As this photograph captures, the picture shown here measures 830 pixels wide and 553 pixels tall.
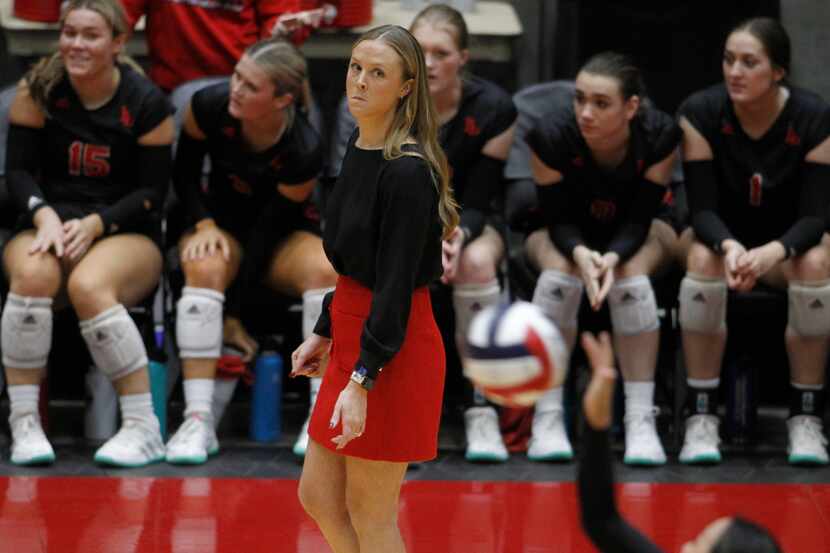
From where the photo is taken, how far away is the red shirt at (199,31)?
21.2ft

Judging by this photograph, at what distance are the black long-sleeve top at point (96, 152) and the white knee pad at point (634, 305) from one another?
1.75 meters

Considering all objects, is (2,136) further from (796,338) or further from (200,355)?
(796,338)

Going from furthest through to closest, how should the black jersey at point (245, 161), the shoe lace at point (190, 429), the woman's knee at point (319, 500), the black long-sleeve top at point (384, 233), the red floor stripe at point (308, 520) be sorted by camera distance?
the black jersey at point (245, 161)
the shoe lace at point (190, 429)
the red floor stripe at point (308, 520)
the woman's knee at point (319, 500)
the black long-sleeve top at point (384, 233)

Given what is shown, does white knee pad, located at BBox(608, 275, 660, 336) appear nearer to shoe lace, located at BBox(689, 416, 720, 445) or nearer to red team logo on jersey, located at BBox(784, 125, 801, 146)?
shoe lace, located at BBox(689, 416, 720, 445)

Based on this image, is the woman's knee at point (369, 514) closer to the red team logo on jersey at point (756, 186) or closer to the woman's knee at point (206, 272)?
the woman's knee at point (206, 272)

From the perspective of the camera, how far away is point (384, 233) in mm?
3414

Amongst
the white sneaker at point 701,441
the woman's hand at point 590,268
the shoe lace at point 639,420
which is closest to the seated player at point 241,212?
the woman's hand at point 590,268

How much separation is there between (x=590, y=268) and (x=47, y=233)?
1.95 m

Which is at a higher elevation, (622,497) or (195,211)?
(195,211)

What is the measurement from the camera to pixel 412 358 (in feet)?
11.7

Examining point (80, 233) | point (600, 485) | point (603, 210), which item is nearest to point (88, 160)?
point (80, 233)

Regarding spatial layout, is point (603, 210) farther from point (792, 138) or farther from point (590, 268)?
point (792, 138)

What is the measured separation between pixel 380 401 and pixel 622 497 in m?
1.96

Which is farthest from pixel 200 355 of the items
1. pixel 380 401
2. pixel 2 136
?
pixel 380 401
